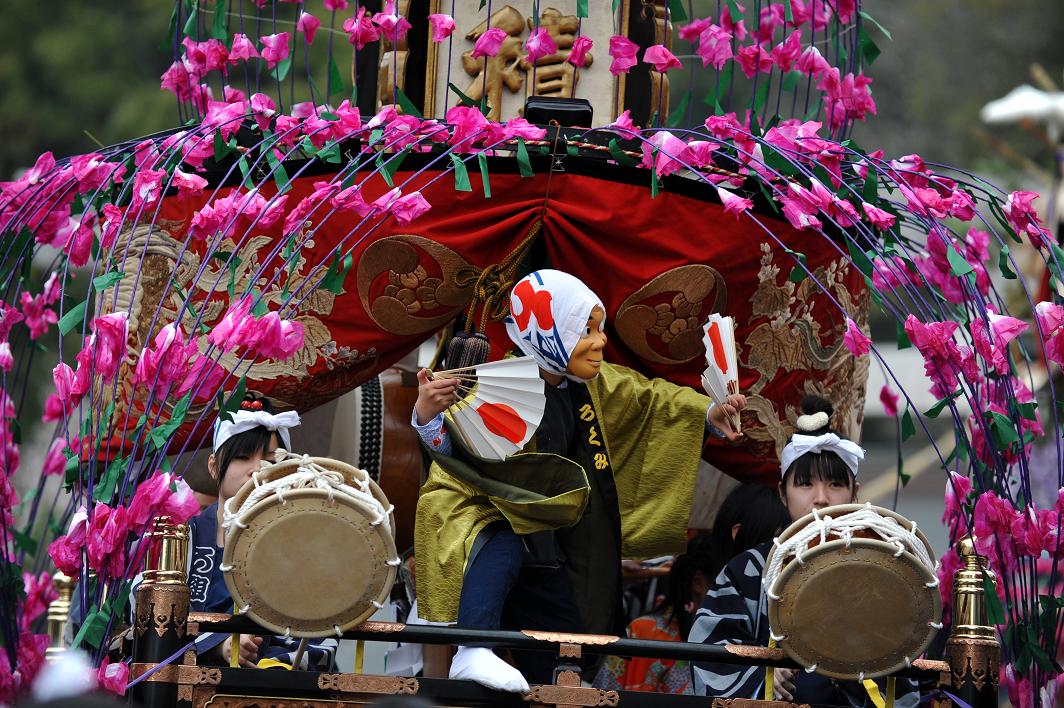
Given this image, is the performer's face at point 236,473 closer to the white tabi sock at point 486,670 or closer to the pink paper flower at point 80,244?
the pink paper flower at point 80,244

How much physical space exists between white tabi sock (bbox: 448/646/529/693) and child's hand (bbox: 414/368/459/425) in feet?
2.26

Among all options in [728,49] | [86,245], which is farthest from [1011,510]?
[86,245]

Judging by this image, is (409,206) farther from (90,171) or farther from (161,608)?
(161,608)

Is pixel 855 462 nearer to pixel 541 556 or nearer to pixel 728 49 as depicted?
pixel 541 556

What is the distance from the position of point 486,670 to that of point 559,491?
0.70m

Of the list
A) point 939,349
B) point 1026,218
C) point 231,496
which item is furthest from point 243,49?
point 1026,218

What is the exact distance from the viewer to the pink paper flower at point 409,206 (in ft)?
14.3

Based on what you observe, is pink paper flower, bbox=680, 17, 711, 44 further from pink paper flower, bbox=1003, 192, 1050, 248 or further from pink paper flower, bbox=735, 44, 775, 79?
pink paper flower, bbox=1003, 192, 1050, 248

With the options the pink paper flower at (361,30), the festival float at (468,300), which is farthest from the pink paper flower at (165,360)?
the pink paper flower at (361,30)

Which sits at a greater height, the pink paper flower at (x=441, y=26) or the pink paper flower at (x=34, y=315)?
the pink paper flower at (x=441, y=26)

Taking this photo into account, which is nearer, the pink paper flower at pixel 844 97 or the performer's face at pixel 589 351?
the performer's face at pixel 589 351

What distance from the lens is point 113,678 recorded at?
3920mm

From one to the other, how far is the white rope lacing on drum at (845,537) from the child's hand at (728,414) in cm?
62

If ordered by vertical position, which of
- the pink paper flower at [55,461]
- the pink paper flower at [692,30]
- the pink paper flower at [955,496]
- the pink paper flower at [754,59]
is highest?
the pink paper flower at [692,30]
